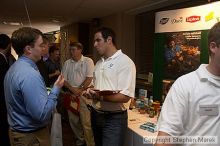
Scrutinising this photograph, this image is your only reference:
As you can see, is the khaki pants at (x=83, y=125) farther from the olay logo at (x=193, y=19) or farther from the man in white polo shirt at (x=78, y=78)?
the olay logo at (x=193, y=19)

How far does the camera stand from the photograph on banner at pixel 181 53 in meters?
2.73

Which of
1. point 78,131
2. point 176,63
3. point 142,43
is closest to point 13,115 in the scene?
point 176,63

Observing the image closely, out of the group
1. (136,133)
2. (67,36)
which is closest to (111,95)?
(136,133)

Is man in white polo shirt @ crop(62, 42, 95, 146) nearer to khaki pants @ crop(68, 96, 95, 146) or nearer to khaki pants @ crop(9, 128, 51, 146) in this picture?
khaki pants @ crop(68, 96, 95, 146)

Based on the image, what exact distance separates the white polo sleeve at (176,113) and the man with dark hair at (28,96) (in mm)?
781

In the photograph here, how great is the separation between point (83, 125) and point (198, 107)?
256 cm

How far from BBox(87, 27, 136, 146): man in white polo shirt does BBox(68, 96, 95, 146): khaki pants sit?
3.69 feet

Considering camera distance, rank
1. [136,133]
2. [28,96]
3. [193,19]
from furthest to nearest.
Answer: [193,19] < [136,133] < [28,96]

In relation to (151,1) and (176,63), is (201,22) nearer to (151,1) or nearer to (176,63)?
(176,63)

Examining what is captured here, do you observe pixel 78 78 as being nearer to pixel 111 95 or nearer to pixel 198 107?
pixel 111 95

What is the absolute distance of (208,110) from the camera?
41.8 inches

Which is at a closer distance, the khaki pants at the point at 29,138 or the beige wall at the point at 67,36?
the khaki pants at the point at 29,138

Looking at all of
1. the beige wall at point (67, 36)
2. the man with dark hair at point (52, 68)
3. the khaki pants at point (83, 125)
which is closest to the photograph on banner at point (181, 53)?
the khaki pants at point (83, 125)

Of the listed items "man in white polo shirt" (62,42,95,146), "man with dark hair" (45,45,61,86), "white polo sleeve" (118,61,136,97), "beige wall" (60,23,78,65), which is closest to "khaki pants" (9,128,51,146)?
"white polo sleeve" (118,61,136,97)
